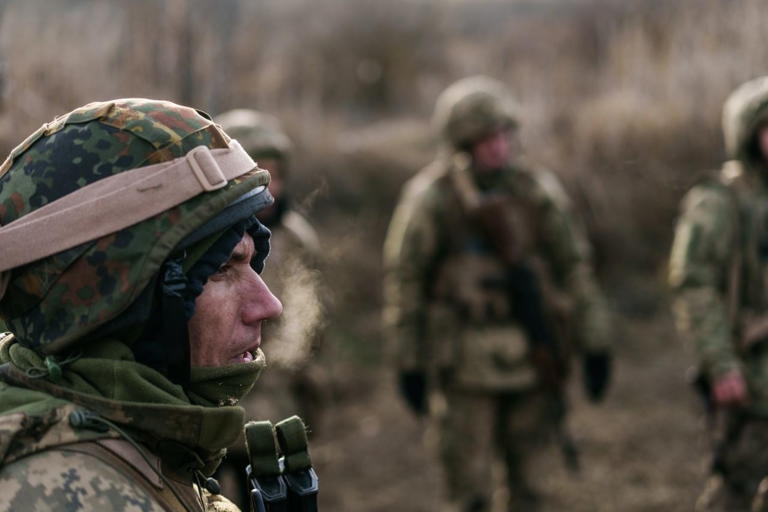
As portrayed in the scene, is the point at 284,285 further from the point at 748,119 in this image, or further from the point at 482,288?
the point at 748,119

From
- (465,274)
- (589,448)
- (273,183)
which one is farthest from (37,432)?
(589,448)

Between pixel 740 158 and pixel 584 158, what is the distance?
5.91 meters

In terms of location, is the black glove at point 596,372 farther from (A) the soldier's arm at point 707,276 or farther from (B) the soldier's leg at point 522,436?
(A) the soldier's arm at point 707,276

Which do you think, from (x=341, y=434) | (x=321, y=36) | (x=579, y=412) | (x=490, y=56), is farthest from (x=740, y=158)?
(x=321, y=36)

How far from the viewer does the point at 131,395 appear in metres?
1.52

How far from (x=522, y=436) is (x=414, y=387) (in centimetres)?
64

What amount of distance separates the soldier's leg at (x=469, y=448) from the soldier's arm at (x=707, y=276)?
3.83ft

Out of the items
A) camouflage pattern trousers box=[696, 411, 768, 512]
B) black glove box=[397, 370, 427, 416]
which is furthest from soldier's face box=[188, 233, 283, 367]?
black glove box=[397, 370, 427, 416]

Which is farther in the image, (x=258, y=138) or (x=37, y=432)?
(x=258, y=138)

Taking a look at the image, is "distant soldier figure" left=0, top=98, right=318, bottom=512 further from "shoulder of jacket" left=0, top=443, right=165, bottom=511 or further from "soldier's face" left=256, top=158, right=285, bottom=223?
"soldier's face" left=256, top=158, right=285, bottom=223

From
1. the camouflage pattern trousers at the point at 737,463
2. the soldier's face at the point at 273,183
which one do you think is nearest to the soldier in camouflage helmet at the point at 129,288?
the soldier's face at the point at 273,183

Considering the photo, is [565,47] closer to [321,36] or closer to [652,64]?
[652,64]

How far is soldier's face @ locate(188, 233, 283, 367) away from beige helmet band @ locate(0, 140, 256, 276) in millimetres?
178

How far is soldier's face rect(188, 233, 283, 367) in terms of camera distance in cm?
167
